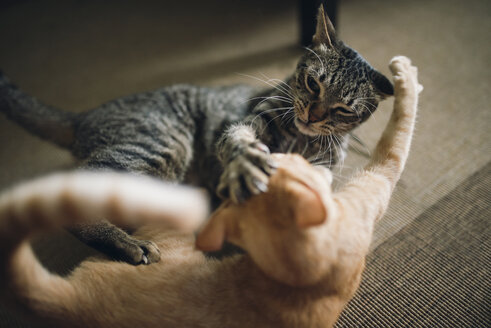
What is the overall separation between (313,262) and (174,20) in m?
2.13

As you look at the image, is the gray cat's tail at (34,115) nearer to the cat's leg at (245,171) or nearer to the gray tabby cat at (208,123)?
the gray tabby cat at (208,123)

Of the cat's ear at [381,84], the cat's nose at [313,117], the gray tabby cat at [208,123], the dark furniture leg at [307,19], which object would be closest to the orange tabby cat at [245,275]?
the gray tabby cat at [208,123]

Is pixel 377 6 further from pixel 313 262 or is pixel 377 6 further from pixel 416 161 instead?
pixel 313 262

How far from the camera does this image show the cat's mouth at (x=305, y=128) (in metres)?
1.04

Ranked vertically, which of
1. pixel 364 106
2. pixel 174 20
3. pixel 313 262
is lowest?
pixel 313 262

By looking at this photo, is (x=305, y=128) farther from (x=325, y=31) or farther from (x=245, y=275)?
(x=245, y=275)

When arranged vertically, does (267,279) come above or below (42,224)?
below

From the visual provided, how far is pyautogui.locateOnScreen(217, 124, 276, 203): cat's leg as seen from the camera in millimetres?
689

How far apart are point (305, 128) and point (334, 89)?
0.15 meters

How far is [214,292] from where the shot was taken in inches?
28.5

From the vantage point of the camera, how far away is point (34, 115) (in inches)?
49.2

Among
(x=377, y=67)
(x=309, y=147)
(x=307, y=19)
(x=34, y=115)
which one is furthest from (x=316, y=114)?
(x=34, y=115)

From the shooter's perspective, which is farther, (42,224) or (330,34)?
(330,34)

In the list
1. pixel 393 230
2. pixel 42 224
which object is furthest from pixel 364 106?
pixel 42 224
